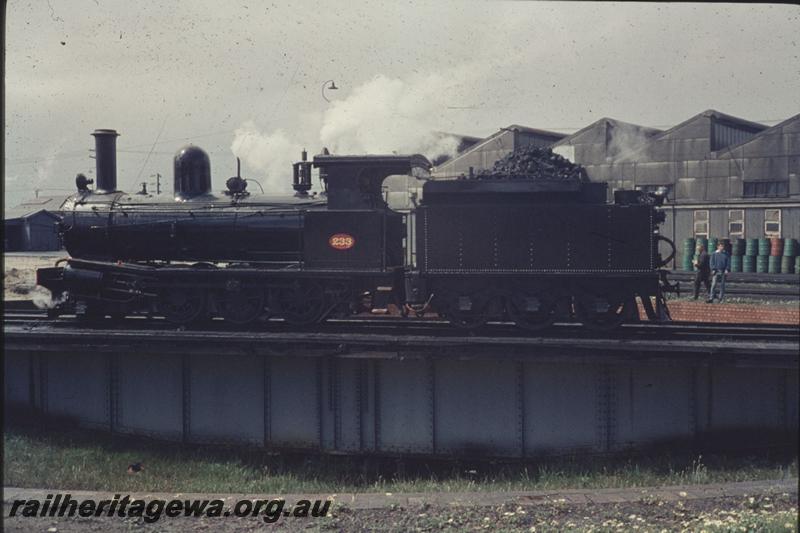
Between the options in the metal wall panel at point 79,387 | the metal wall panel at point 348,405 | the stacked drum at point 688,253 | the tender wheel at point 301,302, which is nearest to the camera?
the metal wall panel at point 348,405

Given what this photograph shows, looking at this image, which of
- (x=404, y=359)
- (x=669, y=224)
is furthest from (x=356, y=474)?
(x=669, y=224)

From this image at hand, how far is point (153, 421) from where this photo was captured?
13.6m

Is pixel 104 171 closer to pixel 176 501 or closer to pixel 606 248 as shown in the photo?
pixel 176 501

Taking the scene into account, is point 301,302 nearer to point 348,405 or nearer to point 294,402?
point 294,402

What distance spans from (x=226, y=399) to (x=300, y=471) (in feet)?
6.44

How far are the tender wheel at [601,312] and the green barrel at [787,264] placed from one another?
19463mm

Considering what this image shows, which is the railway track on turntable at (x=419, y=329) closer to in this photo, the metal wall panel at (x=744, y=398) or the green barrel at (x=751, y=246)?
the metal wall panel at (x=744, y=398)

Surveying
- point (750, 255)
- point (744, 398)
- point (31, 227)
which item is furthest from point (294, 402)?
point (31, 227)

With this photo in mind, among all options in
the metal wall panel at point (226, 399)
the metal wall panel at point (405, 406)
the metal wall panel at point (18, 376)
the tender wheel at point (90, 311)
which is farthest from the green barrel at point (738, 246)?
the metal wall panel at point (18, 376)

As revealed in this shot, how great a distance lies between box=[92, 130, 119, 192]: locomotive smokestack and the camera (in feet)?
49.4

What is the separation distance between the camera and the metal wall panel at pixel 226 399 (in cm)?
1323

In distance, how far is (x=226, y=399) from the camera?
1341 centimetres

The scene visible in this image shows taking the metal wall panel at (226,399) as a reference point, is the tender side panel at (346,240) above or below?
above

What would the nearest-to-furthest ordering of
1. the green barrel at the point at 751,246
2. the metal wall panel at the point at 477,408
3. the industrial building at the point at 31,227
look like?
the metal wall panel at the point at 477,408
the green barrel at the point at 751,246
the industrial building at the point at 31,227
